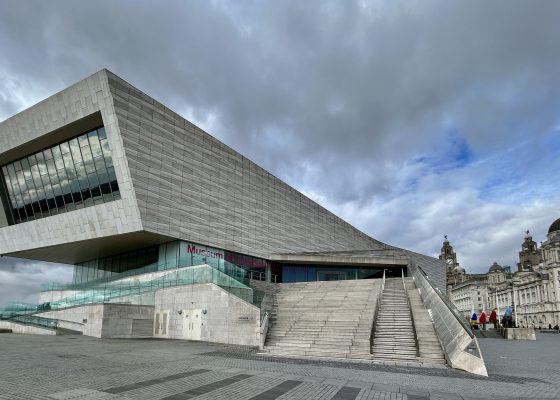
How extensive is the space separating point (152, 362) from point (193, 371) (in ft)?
7.26

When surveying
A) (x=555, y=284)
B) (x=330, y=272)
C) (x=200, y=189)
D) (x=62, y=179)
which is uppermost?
(x=62, y=179)

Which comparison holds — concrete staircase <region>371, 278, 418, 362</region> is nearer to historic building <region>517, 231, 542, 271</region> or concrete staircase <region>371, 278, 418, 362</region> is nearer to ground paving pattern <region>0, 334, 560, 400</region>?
ground paving pattern <region>0, 334, 560, 400</region>

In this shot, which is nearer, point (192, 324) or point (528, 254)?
point (192, 324)

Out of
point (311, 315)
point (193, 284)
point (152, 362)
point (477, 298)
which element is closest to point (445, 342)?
point (311, 315)

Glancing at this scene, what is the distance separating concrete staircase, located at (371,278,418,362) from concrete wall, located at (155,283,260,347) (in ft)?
Result: 18.7

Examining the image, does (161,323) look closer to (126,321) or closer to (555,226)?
(126,321)

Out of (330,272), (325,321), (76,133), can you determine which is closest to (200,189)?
(76,133)

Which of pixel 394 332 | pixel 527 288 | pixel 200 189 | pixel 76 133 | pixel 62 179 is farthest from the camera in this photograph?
pixel 527 288

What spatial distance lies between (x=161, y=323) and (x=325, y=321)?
34.3 ft

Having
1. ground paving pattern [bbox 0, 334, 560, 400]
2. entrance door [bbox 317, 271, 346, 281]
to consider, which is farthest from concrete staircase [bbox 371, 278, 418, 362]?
entrance door [bbox 317, 271, 346, 281]

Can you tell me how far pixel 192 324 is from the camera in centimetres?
2253

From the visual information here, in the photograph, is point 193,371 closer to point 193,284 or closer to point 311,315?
point 311,315

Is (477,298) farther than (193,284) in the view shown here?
Yes

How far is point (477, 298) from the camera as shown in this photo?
6225 inches
